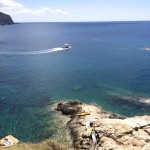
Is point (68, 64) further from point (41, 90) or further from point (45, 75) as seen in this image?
point (41, 90)

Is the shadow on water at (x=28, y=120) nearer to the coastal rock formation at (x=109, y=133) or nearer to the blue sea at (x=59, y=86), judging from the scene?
the blue sea at (x=59, y=86)

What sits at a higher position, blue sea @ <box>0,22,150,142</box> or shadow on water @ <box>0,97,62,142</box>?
blue sea @ <box>0,22,150,142</box>

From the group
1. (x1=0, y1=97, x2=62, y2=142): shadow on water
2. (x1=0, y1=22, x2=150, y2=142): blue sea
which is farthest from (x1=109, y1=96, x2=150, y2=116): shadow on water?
(x1=0, y1=97, x2=62, y2=142): shadow on water

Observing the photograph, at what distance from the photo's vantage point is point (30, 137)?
54.5 metres

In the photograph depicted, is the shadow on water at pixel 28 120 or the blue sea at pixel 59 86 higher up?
the blue sea at pixel 59 86

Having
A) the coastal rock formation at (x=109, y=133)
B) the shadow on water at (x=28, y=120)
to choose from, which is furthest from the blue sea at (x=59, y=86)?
the coastal rock formation at (x=109, y=133)

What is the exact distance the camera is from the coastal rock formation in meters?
44.9

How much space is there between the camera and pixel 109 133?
47312 mm

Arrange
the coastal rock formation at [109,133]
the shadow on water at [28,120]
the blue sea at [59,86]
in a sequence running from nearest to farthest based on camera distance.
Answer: the coastal rock formation at [109,133], the shadow on water at [28,120], the blue sea at [59,86]

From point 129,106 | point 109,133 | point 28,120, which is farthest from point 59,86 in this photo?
point 109,133

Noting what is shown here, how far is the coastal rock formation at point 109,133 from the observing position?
4488 centimetres

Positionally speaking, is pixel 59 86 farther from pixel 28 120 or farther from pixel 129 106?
pixel 129 106

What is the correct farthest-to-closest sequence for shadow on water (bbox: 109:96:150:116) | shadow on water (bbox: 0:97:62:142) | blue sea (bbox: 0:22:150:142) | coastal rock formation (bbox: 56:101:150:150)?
shadow on water (bbox: 109:96:150:116), blue sea (bbox: 0:22:150:142), shadow on water (bbox: 0:97:62:142), coastal rock formation (bbox: 56:101:150:150)

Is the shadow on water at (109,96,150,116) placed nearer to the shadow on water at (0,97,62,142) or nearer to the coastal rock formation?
the coastal rock formation
